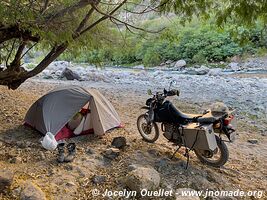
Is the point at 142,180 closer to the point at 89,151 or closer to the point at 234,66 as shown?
the point at 89,151

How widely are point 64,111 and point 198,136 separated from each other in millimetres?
2443

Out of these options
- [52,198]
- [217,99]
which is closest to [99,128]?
[52,198]

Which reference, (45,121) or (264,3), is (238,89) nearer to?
(45,121)

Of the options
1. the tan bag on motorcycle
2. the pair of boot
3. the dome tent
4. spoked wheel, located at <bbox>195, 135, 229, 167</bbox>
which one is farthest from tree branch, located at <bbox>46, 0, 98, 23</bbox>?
spoked wheel, located at <bbox>195, 135, 229, 167</bbox>

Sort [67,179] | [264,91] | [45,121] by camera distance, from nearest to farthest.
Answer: [67,179]
[45,121]
[264,91]

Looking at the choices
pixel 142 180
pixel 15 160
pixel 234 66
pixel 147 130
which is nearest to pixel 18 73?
pixel 15 160

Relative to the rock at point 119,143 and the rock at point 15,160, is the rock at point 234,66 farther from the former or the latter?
the rock at point 15,160

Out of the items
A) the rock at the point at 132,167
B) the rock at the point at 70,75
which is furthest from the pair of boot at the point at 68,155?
the rock at the point at 70,75

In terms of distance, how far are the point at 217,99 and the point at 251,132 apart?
449 cm

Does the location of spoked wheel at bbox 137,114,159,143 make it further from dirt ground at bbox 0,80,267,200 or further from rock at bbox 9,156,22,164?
rock at bbox 9,156,22,164

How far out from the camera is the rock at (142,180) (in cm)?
380

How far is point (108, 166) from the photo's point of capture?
4.52 metres

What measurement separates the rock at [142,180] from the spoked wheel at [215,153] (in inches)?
41.8

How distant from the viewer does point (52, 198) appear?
364 cm
